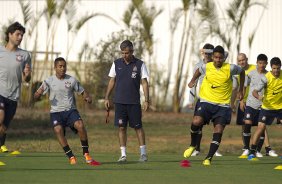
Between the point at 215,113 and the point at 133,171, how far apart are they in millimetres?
2460

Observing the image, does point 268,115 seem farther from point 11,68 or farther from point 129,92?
point 11,68

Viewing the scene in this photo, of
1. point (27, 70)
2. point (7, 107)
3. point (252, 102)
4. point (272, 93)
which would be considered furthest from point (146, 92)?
point (252, 102)

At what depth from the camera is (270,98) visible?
61.3 feet

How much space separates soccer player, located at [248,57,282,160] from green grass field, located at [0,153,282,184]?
767 mm

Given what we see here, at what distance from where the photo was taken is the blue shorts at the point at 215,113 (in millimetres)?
16656

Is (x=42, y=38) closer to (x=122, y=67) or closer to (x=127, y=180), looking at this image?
(x=122, y=67)

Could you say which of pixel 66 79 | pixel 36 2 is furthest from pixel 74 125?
pixel 36 2

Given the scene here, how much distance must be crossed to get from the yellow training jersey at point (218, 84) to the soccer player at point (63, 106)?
213 cm

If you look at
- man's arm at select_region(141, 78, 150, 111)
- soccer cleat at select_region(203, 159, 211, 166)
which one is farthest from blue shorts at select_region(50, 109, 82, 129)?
soccer cleat at select_region(203, 159, 211, 166)

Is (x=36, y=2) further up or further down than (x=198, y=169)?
further up

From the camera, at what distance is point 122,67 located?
676 inches

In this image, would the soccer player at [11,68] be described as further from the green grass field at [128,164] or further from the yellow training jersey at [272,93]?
the yellow training jersey at [272,93]

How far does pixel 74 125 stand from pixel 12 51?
6.53 ft

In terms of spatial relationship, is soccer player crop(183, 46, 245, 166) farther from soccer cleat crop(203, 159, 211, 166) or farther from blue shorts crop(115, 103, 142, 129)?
blue shorts crop(115, 103, 142, 129)
